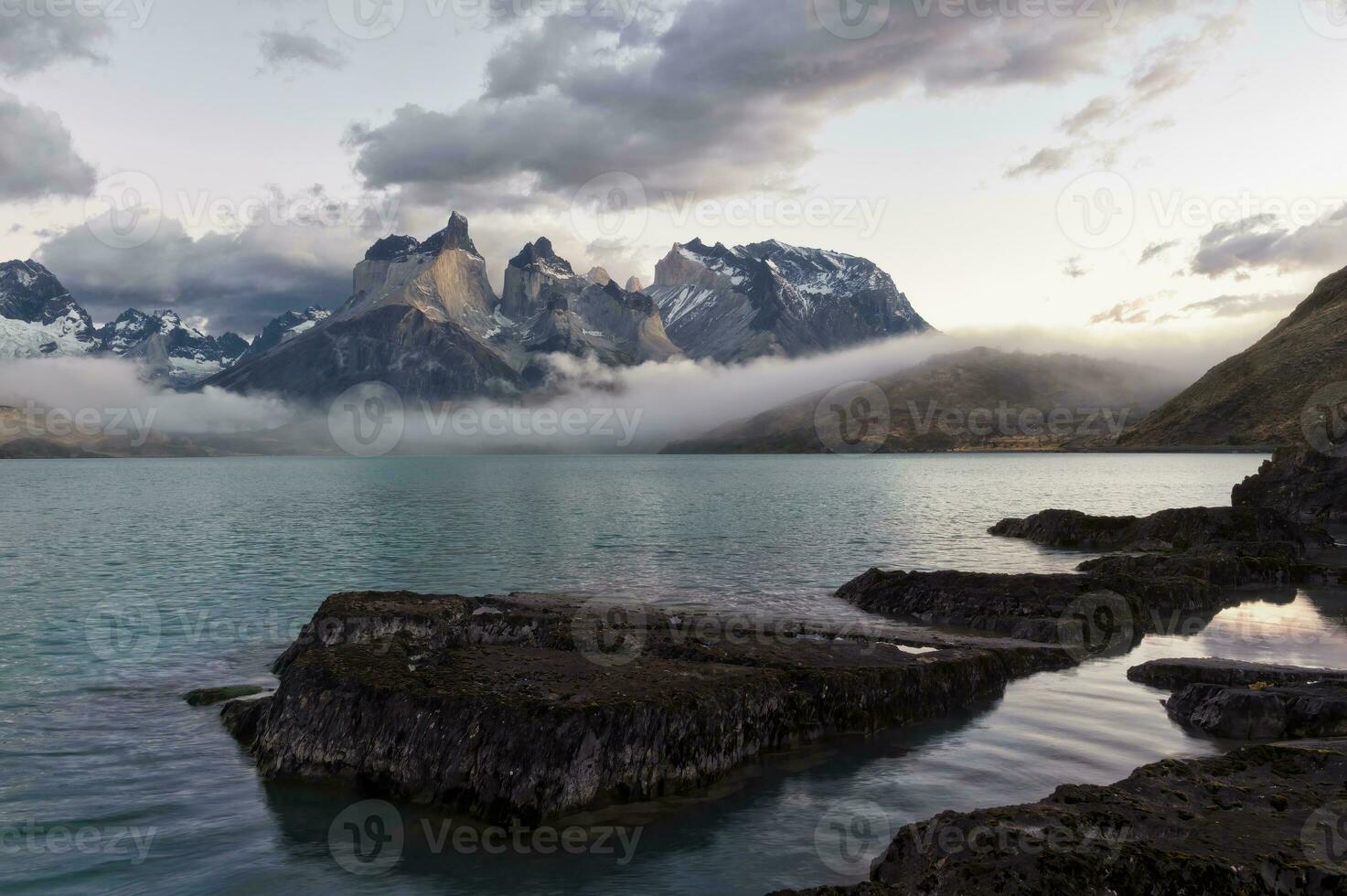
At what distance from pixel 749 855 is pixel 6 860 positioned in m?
15.6

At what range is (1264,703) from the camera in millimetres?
22031

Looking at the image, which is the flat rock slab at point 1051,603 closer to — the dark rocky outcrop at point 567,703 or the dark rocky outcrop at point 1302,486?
the dark rocky outcrop at point 567,703

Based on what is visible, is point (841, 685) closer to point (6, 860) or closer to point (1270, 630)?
point (6, 860)

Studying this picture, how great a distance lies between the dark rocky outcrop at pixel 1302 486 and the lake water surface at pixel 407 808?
95.9 feet

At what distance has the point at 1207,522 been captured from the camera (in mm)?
61469

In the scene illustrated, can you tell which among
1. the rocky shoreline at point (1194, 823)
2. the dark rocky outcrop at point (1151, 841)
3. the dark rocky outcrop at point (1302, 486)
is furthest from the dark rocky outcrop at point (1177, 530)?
the dark rocky outcrop at point (1151, 841)

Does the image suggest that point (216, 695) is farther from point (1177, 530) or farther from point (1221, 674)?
point (1177, 530)

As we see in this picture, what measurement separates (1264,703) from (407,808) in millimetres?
22335

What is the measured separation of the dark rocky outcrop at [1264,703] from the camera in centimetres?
2117

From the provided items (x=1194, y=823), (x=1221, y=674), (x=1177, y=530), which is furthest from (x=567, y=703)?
(x=1177, y=530)

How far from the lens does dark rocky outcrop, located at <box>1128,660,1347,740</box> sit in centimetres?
2117

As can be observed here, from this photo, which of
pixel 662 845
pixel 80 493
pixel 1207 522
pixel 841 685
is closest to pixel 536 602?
pixel 841 685

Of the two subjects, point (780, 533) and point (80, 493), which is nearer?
point (780, 533)

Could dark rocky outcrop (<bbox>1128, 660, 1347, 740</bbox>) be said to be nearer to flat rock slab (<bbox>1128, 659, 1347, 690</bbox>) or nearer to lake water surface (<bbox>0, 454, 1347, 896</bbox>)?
flat rock slab (<bbox>1128, 659, 1347, 690</bbox>)
